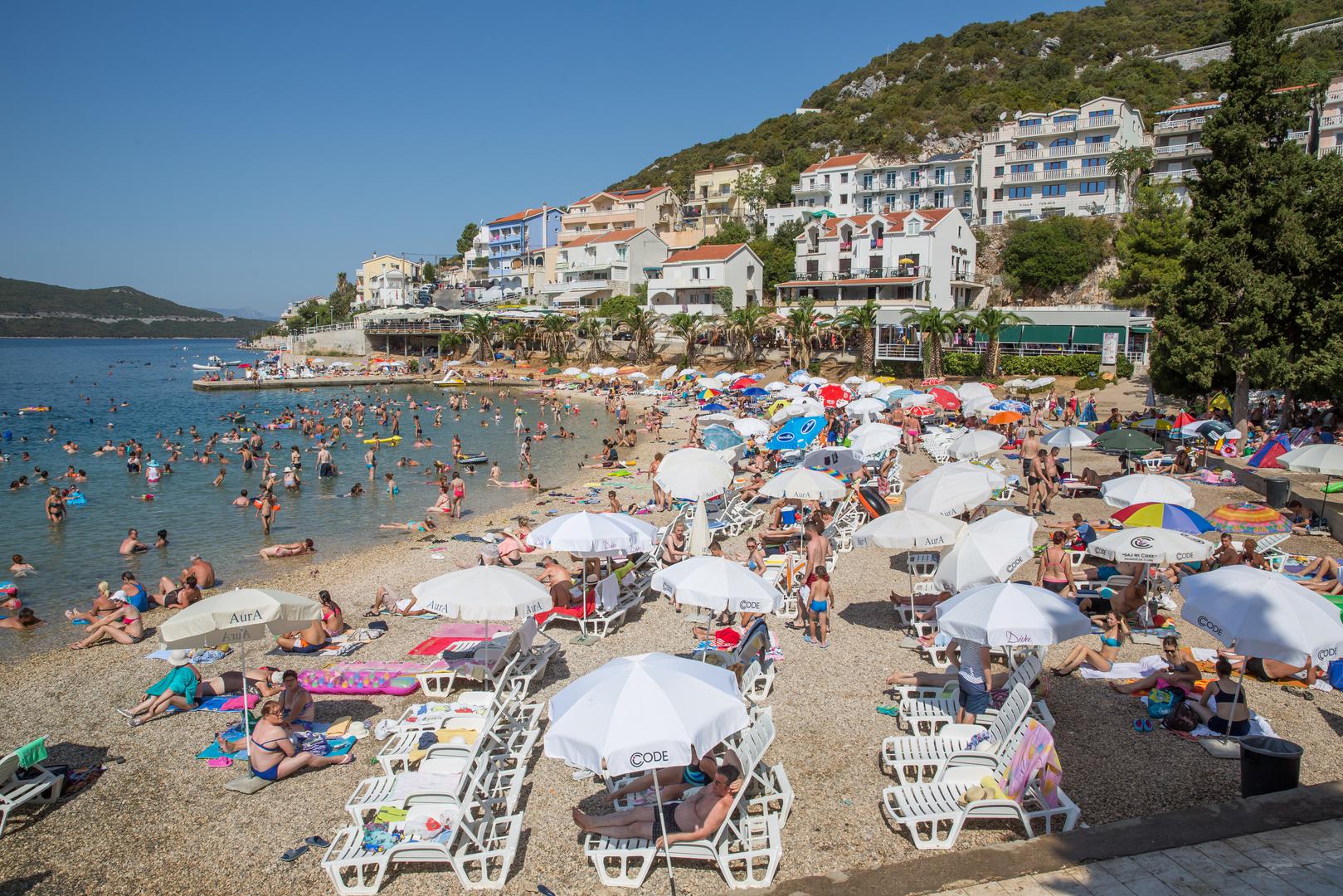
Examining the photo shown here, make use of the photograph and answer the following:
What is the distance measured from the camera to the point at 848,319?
47.5 m

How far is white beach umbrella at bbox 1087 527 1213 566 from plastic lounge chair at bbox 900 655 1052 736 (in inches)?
116

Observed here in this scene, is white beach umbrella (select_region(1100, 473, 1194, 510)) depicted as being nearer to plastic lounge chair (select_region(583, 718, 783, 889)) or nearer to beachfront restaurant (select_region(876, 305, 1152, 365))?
plastic lounge chair (select_region(583, 718, 783, 889))

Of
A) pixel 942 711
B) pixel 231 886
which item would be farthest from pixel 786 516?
pixel 231 886

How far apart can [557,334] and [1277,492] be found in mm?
55800

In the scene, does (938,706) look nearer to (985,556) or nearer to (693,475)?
(985,556)

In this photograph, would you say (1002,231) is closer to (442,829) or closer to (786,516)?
(786,516)

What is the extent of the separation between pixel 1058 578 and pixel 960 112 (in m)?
89.0

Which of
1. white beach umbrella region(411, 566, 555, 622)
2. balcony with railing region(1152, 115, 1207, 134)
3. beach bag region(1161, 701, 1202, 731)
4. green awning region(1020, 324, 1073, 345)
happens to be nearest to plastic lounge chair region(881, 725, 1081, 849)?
beach bag region(1161, 701, 1202, 731)

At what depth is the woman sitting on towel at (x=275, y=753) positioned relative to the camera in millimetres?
7473

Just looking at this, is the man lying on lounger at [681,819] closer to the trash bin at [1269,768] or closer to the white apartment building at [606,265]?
the trash bin at [1269,768]

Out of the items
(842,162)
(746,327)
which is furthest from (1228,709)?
(842,162)

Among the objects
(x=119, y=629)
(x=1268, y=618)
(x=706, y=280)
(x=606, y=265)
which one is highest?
(x=606, y=265)

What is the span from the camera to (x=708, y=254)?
62.2 metres

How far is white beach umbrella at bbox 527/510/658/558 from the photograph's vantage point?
34.5 ft
